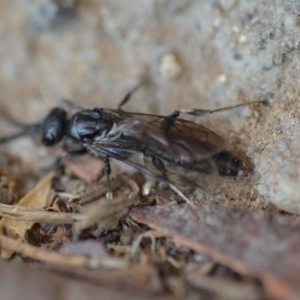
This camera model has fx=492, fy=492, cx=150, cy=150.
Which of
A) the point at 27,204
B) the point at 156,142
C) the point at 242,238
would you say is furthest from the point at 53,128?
the point at 242,238

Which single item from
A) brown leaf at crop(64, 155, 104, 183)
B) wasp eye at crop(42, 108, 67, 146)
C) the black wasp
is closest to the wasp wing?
the black wasp

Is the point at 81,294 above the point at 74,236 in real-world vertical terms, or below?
below

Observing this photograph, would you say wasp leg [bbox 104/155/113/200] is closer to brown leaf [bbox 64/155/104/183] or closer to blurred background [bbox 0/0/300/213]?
brown leaf [bbox 64/155/104/183]

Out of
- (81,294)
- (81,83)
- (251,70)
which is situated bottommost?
(81,294)

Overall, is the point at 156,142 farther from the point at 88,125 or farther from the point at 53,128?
the point at 53,128

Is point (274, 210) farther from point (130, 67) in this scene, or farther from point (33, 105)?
point (33, 105)

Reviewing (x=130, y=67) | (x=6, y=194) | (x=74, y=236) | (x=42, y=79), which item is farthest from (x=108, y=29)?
(x=74, y=236)

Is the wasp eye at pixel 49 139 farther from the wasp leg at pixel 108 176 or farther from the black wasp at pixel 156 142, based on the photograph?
the wasp leg at pixel 108 176
